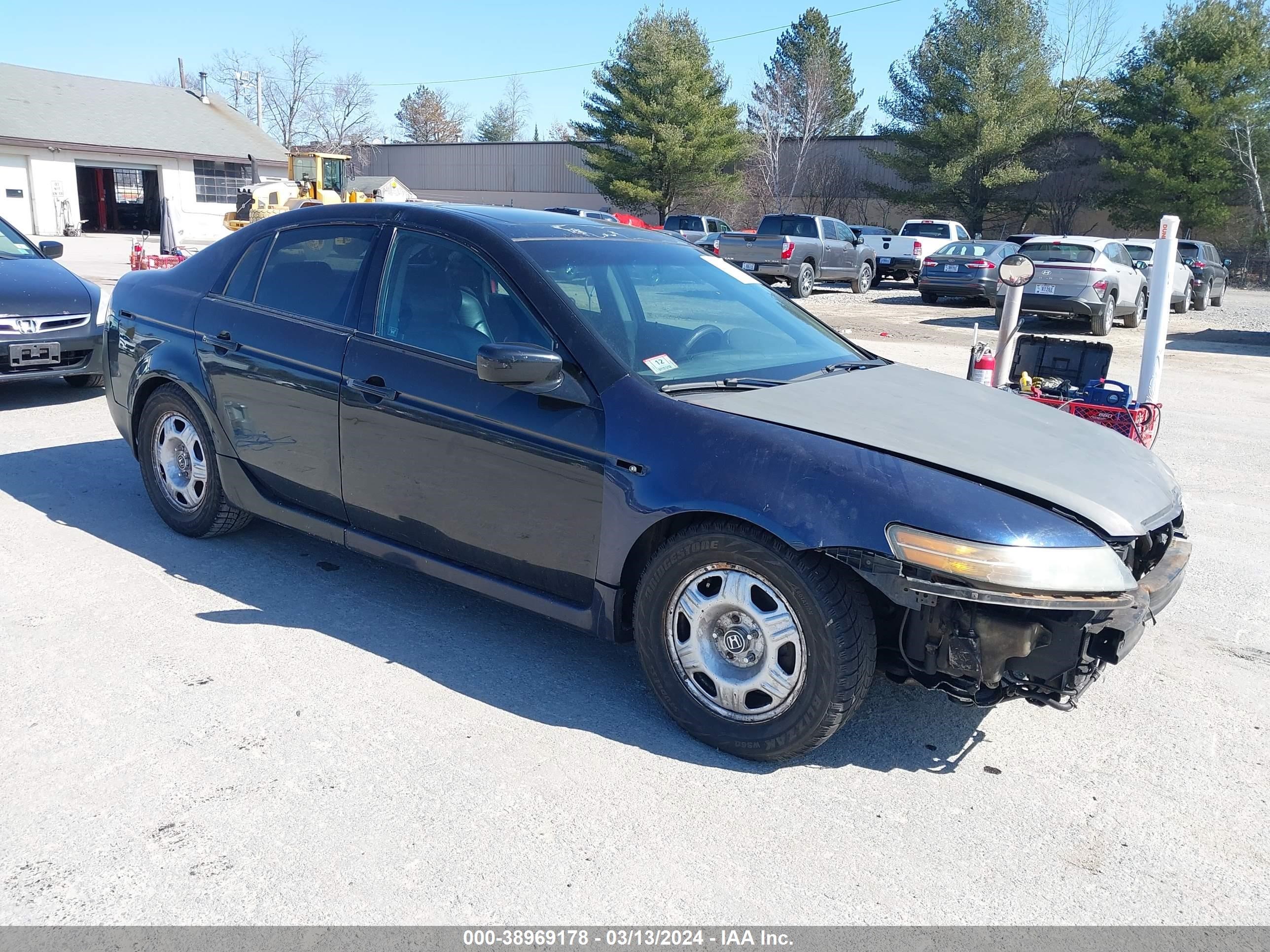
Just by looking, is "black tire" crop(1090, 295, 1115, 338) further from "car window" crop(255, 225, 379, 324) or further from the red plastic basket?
"car window" crop(255, 225, 379, 324)

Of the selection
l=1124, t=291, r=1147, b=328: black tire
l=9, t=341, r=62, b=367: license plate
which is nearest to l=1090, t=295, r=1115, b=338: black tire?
l=1124, t=291, r=1147, b=328: black tire

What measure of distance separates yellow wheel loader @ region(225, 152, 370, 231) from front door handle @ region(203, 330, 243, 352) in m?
27.6

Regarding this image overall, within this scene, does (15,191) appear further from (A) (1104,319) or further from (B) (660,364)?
(B) (660,364)

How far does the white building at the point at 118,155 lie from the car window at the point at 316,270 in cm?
3572

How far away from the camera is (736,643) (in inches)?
131

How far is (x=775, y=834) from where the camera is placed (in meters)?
2.99

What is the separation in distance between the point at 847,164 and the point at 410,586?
149 ft

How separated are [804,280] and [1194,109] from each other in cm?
2202

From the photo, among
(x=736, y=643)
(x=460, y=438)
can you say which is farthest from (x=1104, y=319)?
(x=736, y=643)

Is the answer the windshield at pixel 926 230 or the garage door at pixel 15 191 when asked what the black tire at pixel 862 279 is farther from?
the garage door at pixel 15 191

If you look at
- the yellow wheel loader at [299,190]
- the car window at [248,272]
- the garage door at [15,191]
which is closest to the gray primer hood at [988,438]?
the car window at [248,272]

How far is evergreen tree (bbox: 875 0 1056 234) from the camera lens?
40188mm

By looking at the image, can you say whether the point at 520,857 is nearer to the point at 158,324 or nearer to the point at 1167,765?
the point at 1167,765

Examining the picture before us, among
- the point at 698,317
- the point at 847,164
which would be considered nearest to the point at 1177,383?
the point at 698,317
